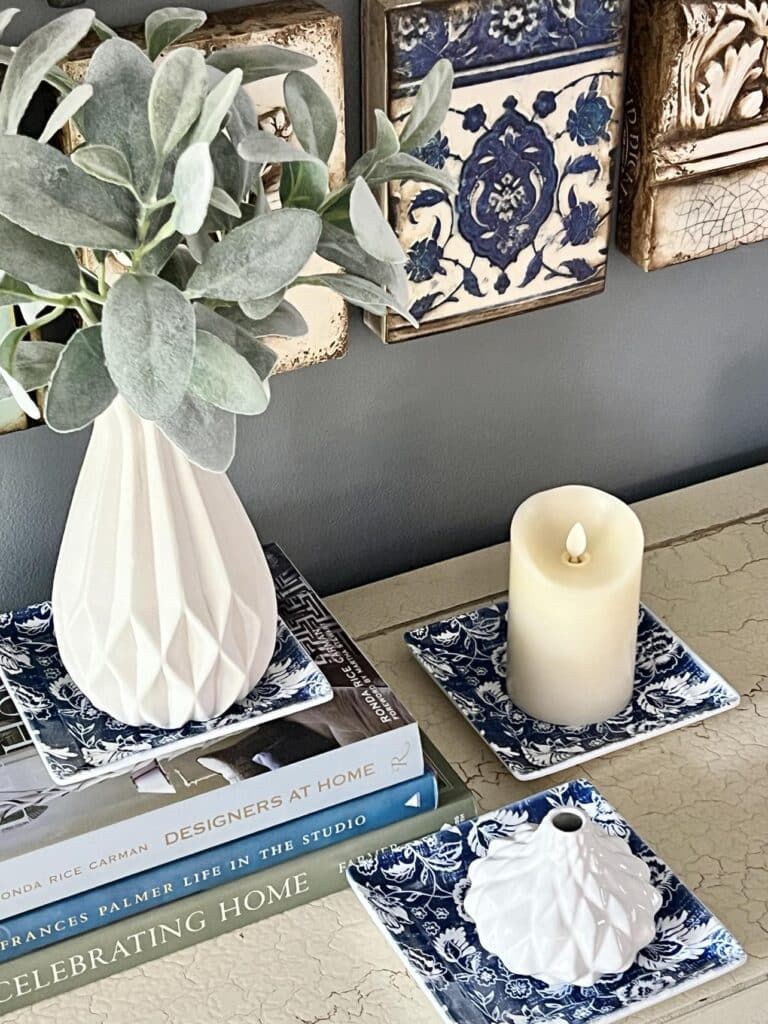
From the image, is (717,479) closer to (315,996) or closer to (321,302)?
(321,302)

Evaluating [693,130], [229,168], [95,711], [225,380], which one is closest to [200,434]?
[225,380]

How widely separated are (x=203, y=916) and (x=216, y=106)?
1.30ft

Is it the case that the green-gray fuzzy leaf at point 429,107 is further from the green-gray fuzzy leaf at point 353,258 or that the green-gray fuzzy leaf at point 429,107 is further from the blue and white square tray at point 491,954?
the blue and white square tray at point 491,954

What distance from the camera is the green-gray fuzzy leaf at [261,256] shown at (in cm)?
50

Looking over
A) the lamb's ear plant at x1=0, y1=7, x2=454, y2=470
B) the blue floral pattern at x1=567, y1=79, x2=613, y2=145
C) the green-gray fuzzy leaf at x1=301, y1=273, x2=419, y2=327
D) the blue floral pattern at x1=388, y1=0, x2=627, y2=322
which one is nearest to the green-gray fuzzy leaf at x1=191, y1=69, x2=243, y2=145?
the lamb's ear plant at x1=0, y1=7, x2=454, y2=470

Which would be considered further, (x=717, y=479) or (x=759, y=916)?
(x=717, y=479)

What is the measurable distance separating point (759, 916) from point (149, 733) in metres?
0.31

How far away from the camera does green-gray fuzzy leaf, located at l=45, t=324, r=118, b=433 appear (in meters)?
0.52

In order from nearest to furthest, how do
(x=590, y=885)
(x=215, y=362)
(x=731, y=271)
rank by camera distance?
(x=215, y=362)
(x=590, y=885)
(x=731, y=271)

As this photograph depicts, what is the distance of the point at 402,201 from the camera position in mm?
783

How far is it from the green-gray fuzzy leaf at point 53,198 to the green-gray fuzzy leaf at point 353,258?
0.33ft

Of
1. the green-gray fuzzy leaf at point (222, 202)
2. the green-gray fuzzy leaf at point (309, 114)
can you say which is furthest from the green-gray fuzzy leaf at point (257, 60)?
the green-gray fuzzy leaf at point (222, 202)

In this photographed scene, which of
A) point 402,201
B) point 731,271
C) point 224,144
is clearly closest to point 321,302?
point 402,201

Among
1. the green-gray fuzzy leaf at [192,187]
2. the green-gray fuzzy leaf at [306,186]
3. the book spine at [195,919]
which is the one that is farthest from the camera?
the book spine at [195,919]
